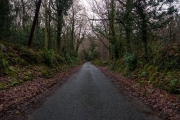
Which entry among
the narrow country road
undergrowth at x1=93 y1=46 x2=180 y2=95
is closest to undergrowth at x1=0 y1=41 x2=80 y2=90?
the narrow country road

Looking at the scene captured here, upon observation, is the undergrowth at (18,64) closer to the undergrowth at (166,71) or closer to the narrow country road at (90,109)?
the narrow country road at (90,109)

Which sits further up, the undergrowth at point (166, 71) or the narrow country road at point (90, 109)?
the undergrowth at point (166, 71)

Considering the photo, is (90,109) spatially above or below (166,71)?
below

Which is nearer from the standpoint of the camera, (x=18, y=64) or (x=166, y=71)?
(x=166, y=71)

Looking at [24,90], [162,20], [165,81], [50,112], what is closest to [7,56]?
[24,90]

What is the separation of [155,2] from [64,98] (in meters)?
9.69

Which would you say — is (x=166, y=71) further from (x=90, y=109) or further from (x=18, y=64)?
(x=18, y=64)

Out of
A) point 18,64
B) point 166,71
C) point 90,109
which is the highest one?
point 18,64

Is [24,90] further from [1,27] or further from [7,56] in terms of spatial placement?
[1,27]

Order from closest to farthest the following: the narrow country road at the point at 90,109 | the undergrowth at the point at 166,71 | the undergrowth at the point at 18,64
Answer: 1. the narrow country road at the point at 90,109
2. the undergrowth at the point at 166,71
3. the undergrowth at the point at 18,64

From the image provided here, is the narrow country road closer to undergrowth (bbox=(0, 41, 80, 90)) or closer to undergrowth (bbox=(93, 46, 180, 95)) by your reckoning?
undergrowth (bbox=(93, 46, 180, 95))

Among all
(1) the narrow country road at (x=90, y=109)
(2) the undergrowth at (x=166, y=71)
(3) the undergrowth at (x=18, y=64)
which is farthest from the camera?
(3) the undergrowth at (x=18, y=64)

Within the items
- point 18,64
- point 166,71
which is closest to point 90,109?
point 166,71

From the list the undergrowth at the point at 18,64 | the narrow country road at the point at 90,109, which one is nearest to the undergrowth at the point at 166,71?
the narrow country road at the point at 90,109
